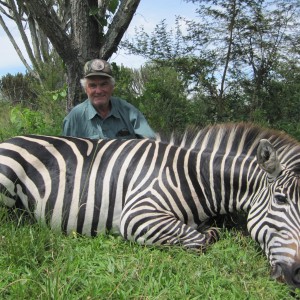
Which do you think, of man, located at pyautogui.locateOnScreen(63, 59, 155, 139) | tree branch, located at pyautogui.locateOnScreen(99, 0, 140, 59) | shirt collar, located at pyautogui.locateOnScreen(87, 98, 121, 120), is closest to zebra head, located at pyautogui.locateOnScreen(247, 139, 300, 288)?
man, located at pyautogui.locateOnScreen(63, 59, 155, 139)

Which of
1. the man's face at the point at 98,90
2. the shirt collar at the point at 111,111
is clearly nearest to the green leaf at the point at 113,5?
the man's face at the point at 98,90

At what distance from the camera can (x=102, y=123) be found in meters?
4.50

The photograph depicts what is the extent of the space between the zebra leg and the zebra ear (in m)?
0.71

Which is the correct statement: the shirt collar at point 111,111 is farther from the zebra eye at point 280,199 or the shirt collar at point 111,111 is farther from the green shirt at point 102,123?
the zebra eye at point 280,199

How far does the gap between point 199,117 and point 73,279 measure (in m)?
5.53

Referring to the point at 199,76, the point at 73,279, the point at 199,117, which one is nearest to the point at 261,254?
the point at 73,279

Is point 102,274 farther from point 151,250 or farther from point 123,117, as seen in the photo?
point 123,117

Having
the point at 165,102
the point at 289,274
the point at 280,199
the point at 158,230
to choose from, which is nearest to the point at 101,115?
the point at 158,230

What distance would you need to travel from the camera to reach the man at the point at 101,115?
439 centimetres

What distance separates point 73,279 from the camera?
2334mm

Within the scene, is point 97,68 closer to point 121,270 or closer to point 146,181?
point 146,181

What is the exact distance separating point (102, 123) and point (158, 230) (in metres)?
1.85

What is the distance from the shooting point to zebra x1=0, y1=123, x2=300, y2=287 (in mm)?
3057

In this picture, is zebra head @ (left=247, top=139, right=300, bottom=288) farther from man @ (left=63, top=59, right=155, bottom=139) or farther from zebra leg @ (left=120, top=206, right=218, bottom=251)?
man @ (left=63, top=59, right=155, bottom=139)
